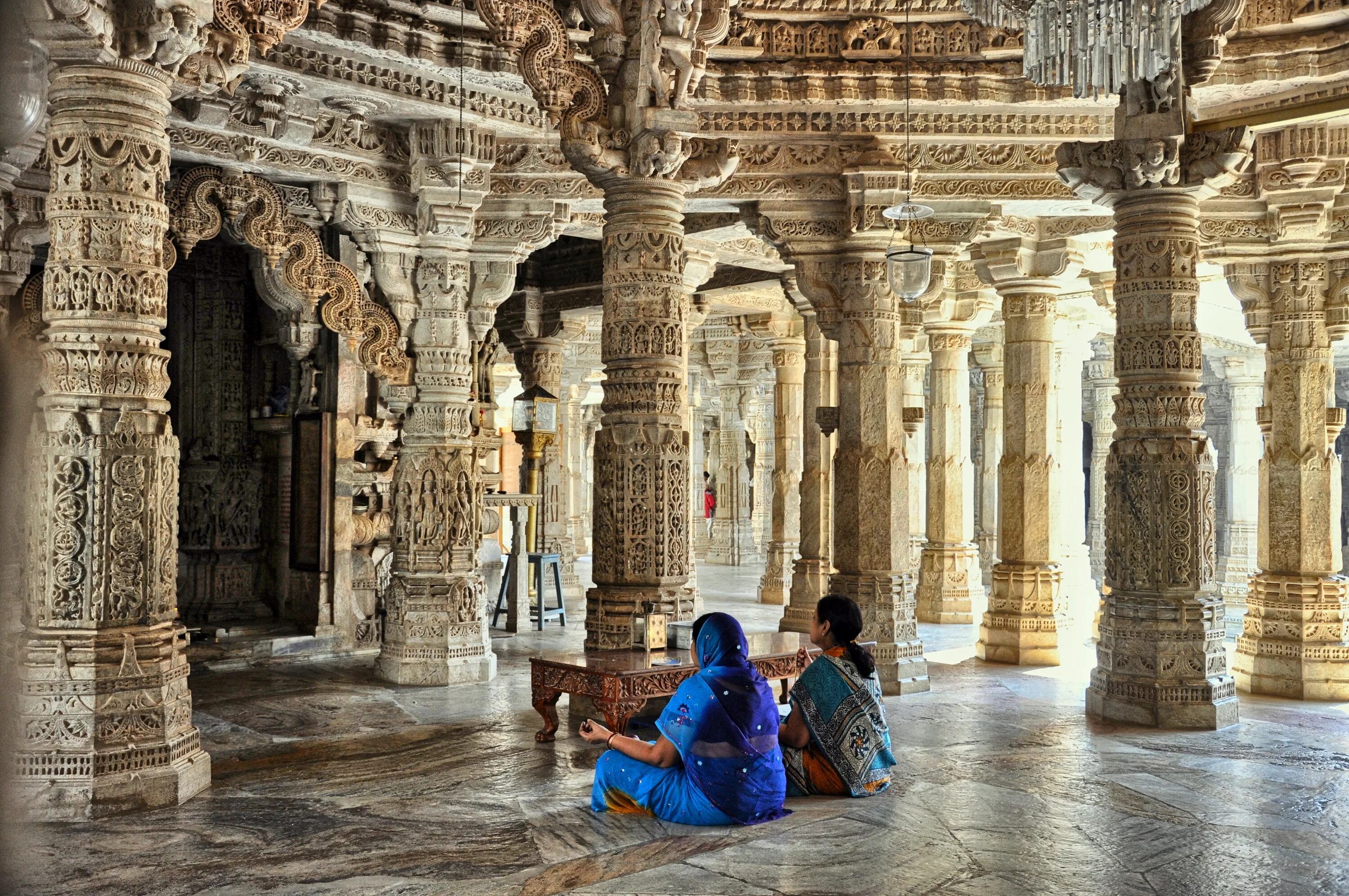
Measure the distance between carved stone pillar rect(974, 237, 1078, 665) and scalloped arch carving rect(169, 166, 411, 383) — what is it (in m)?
5.44

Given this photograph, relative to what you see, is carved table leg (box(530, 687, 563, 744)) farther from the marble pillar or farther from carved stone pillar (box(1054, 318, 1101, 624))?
carved stone pillar (box(1054, 318, 1101, 624))

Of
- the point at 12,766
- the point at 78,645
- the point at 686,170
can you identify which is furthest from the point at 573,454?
the point at 12,766

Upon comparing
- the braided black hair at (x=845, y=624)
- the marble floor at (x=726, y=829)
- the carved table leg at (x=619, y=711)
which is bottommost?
the marble floor at (x=726, y=829)

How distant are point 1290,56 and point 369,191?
6372mm

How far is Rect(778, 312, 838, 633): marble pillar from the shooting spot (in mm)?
12727

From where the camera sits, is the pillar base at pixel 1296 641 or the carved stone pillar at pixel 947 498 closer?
the pillar base at pixel 1296 641

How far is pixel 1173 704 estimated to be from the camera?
709 centimetres

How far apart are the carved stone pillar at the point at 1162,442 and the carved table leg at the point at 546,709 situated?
336 cm

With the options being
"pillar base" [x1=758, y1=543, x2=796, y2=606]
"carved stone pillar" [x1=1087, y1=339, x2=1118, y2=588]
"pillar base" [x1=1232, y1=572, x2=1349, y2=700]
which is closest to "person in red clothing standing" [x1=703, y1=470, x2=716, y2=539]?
"carved stone pillar" [x1=1087, y1=339, x2=1118, y2=588]

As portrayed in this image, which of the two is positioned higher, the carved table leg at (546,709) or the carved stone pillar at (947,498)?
the carved stone pillar at (947,498)

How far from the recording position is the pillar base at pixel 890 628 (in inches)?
349

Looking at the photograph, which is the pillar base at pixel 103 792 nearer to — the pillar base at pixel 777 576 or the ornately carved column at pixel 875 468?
the ornately carved column at pixel 875 468

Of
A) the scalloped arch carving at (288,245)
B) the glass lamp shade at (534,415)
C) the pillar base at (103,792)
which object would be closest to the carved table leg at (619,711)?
the pillar base at (103,792)

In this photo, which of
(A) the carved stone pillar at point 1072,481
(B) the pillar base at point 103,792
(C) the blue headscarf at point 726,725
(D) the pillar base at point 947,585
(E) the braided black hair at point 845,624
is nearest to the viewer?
(C) the blue headscarf at point 726,725
